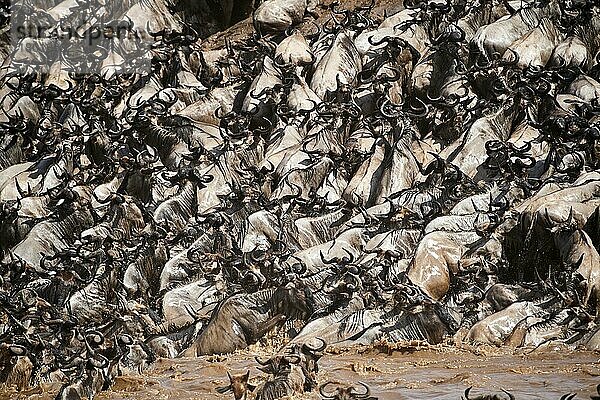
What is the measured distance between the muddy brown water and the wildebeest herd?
41cm

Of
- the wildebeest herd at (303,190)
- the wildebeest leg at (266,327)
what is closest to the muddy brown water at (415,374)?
the wildebeest herd at (303,190)

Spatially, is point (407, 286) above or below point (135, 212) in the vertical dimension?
below

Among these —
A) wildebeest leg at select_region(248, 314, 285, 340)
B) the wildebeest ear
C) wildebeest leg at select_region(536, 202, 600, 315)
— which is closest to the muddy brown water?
the wildebeest ear

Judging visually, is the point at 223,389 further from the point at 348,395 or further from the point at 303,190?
the point at 303,190

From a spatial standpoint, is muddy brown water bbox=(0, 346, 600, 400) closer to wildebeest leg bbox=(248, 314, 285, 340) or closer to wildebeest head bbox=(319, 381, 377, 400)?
wildebeest head bbox=(319, 381, 377, 400)

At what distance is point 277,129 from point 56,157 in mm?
5419

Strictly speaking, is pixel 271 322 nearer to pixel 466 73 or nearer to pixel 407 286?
pixel 407 286

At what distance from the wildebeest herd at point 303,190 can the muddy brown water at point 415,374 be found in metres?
0.41

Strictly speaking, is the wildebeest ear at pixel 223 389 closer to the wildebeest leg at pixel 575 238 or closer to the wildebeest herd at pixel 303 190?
the wildebeest herd at pixel 303 190

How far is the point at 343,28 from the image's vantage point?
2564 centimetres

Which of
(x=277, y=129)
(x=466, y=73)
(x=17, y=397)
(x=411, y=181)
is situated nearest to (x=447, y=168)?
(x=411, y=181)

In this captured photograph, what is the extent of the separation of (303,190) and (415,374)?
927 cm

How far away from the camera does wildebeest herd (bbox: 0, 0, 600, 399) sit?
52.2ft

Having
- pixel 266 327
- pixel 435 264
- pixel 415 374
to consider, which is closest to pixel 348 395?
pixel 415 374
